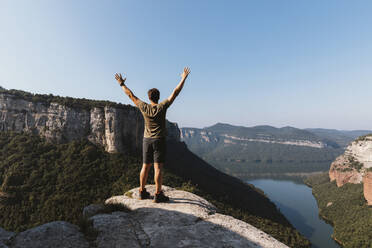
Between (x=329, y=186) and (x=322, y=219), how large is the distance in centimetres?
3430

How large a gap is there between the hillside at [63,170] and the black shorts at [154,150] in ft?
56.7

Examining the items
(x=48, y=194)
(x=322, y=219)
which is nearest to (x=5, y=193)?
(x=48, y=194)

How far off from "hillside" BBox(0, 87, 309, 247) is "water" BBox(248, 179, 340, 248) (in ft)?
88.8

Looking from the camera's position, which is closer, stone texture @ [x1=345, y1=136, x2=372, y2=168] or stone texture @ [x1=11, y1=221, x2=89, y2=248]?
stone texture @ [x1=11, y1=221, x2=89, y2=248]

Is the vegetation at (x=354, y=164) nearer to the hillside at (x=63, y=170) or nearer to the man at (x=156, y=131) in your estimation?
the hillside at (x=63, y=170)

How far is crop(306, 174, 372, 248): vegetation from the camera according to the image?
50.5 meters

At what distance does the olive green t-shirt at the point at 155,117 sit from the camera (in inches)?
156

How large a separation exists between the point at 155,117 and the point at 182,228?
7.66ft

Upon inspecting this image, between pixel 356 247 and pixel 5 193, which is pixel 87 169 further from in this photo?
pixel 356 247

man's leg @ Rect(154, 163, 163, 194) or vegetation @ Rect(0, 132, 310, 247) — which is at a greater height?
man's leg @ Rect(154, 163, 163, 194)

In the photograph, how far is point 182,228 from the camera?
9.61 ft

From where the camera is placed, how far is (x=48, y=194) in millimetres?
29219

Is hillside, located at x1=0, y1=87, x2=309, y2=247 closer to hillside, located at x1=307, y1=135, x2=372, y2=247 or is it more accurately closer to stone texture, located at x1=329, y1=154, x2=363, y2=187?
hillside, located at x1=307, y1=135, x2=372, y2=247

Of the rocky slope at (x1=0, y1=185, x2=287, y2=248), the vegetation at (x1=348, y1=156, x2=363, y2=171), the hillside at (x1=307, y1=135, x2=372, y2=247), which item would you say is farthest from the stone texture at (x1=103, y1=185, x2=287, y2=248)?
the vegetation at (x1=348, y1=156, x2=363, y2=171)
